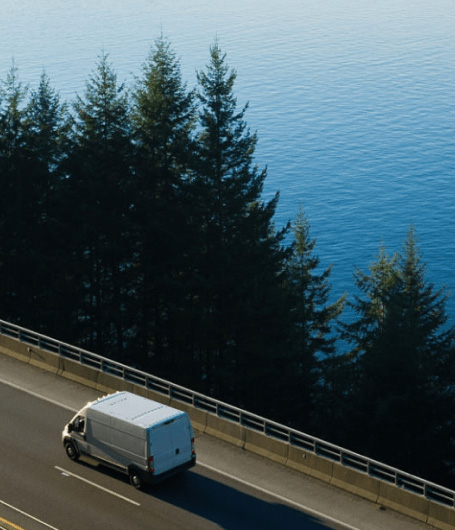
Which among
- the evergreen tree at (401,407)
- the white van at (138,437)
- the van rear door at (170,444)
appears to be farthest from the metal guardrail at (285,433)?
the evergreen tree at (401,407)

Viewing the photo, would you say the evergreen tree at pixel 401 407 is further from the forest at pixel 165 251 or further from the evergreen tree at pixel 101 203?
the evergreen tree at pixel 101 203

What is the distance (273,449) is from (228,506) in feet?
12.4

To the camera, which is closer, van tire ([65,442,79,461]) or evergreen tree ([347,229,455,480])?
van tire ([65,442,79,461])

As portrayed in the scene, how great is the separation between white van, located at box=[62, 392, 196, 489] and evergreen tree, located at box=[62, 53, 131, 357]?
21.4 meters

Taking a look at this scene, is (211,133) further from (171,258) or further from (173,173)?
(171,258)

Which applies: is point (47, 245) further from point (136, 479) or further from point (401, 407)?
point (136, 479)

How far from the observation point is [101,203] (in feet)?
157

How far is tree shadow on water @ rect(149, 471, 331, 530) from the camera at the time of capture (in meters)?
23.5

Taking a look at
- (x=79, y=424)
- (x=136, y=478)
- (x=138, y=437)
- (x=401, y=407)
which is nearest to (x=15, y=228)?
(x=401, y=407)

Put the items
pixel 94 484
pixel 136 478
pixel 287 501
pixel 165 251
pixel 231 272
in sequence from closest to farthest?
pixel 136 478 → pixel 287 501 → pixel 94 484 → pixel 231 272 → pixel 165 251

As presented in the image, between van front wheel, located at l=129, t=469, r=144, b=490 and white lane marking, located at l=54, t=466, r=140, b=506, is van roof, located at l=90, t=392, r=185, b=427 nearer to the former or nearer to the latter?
van front wheel, located at l=129, t=469, r=144, b=490

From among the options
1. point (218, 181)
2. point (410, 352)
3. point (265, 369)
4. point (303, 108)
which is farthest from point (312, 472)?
point (303, 108)

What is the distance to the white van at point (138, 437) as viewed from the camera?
79.8ft

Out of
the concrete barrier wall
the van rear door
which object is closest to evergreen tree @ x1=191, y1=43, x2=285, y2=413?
the concrete barrier wall
